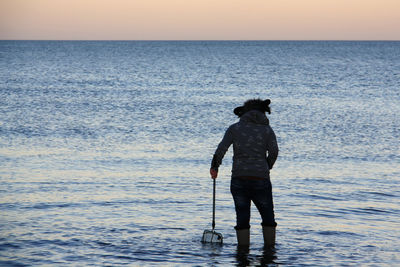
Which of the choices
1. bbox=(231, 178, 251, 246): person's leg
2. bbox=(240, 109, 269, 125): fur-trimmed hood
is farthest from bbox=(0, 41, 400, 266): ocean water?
bbox=(240, 109, 269, 125): fur-trimmed hood

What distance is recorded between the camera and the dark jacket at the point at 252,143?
26.7 feet

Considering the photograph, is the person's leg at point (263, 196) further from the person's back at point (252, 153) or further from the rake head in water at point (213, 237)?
the rake head in water at point (213, 237)

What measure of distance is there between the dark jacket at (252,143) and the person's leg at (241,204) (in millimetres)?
148

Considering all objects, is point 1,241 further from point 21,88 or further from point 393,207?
point 21,88

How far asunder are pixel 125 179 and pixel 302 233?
5866 mm

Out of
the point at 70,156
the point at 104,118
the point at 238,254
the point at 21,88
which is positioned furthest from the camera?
the point at 21,88

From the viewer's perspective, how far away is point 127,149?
20.5 metres

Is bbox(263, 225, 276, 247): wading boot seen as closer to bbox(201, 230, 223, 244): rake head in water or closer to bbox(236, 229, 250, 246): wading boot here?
bbox(236, 229, 250, 246): wading boot

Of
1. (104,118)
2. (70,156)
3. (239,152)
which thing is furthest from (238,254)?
(104,118)

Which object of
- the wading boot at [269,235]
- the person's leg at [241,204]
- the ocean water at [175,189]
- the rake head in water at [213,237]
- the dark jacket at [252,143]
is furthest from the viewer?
the rake head in water at [213,237]

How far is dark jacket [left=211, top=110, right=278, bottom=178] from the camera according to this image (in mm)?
8141

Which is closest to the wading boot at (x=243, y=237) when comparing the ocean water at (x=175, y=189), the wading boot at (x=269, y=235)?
the ocean water at (x=175, y=189)

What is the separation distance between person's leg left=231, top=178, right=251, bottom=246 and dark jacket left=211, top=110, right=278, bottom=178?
0.15m

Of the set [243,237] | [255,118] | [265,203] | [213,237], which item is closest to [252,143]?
[255,118]
